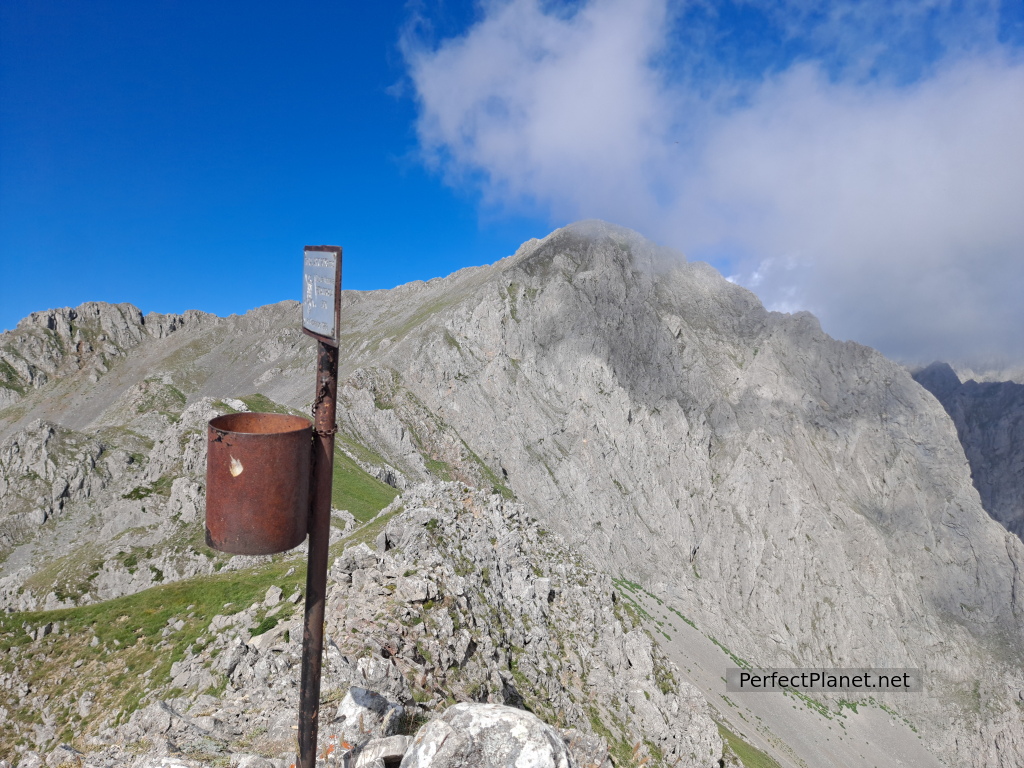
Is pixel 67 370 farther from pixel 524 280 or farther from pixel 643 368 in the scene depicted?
pixel 643 368

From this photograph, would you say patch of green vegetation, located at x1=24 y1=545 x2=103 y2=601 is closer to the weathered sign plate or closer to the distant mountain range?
the distant mountain range

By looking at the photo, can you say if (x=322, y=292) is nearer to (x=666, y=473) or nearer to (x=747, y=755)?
(x=747, y=755)

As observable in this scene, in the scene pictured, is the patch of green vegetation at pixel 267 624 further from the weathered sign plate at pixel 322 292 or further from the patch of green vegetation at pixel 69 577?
the patch of green vegetation at pixel 69 577

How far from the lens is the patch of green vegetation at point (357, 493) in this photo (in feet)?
121

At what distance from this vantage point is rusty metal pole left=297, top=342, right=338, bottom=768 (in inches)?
212

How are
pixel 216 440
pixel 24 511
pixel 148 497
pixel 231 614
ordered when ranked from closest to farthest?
pixel 216 440
pixel 231 614
pixel 148 497
pixel 24 511

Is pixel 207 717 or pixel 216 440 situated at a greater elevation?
pixel 216 440

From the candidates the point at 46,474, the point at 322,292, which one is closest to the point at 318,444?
the point at 322,292

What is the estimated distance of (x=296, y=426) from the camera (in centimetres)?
586

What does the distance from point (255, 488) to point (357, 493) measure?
38.0 metres


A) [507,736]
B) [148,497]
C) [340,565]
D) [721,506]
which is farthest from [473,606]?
[721,506]

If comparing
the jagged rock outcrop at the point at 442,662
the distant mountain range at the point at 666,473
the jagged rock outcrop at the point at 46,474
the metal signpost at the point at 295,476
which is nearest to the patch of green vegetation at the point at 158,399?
the distant mountain range at the point at 666,473

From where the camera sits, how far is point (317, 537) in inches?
220

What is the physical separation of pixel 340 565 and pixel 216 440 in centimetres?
1165
